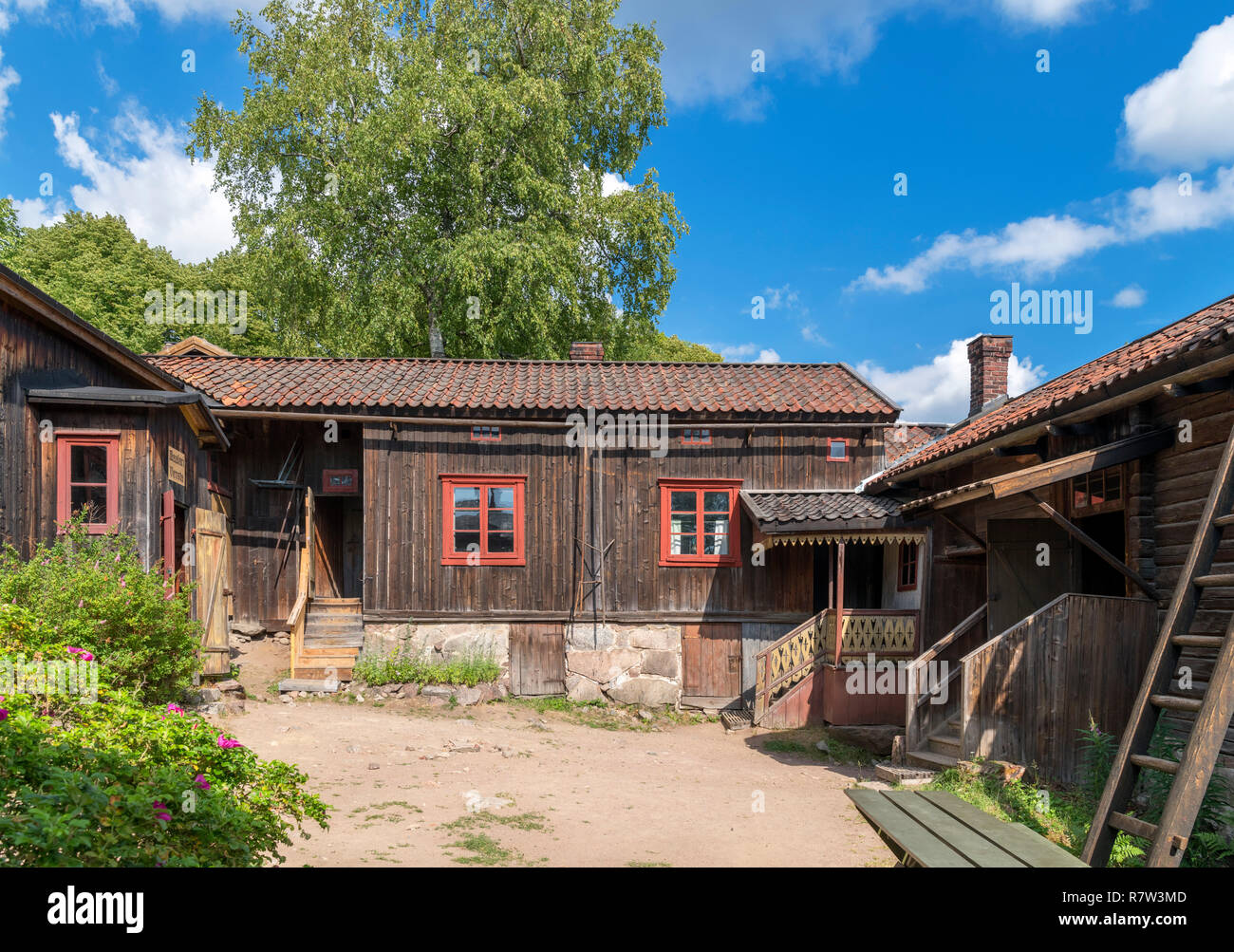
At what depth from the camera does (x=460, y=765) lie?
9.95 meters

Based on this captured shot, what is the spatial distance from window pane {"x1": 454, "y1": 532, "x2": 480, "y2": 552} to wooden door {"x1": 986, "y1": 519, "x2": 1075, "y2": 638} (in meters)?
8.27

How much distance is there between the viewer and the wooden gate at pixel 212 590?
43.0 feet

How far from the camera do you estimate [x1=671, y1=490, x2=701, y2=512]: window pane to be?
15.2 metres

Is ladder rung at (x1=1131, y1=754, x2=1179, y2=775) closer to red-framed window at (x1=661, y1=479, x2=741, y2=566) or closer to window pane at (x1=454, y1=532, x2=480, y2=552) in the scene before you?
red-framed window at (x1=661, y1=479, x2=741, y2=566)

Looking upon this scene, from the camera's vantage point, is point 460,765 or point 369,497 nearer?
point 460,765

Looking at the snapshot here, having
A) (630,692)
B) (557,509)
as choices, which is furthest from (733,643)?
(557,509)

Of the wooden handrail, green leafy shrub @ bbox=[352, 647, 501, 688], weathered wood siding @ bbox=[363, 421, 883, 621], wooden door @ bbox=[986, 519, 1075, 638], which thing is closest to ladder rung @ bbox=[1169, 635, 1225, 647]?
the wooden handrail

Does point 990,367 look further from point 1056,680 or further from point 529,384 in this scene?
point 1056,680

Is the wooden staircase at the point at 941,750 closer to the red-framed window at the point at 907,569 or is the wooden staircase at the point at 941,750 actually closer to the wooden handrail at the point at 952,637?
the wooden handrail at the point at 952,637

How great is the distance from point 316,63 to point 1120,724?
23.9 meters

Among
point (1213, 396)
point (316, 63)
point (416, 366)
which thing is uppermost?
point (316, 63)

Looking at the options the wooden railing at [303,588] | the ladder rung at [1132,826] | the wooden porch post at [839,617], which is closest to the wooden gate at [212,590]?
the wooden railing at [303,588]

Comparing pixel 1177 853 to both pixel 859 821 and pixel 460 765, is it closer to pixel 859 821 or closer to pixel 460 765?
pixel 859 821

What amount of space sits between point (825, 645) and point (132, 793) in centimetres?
1146
